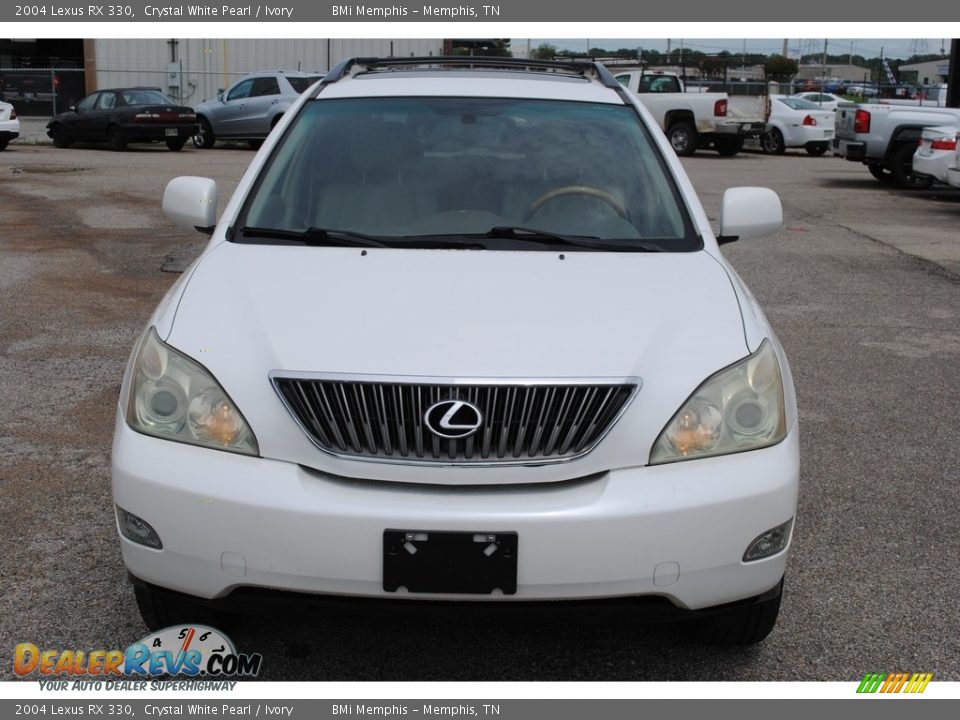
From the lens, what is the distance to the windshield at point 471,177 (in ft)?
12.6

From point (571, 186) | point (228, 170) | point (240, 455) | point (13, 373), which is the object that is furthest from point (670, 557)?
point (228, 170)

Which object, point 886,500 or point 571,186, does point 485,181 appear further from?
point 886,500

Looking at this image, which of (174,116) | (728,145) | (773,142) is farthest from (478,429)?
(773,142)

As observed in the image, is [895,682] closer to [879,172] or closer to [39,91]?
[879,172]

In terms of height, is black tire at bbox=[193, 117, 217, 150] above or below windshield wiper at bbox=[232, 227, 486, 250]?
below

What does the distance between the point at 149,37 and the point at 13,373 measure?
102 feet

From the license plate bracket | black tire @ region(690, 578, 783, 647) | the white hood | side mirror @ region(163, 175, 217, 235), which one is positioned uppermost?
side mirror @ region(163, 175, 217, 235)

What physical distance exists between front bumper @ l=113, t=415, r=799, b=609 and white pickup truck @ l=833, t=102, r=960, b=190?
16375mm

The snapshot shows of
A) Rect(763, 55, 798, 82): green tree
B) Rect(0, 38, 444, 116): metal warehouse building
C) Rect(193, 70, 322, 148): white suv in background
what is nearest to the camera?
Rect(193, 70, 322, 148): white suv in background

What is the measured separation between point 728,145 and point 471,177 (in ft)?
76.4

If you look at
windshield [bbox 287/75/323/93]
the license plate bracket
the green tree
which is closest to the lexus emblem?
the license plate bracket

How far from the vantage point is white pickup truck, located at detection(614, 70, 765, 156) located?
25.3 m

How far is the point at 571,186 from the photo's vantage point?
407 cm

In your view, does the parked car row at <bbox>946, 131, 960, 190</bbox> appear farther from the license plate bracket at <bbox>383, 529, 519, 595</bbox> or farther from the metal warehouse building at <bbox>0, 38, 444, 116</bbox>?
the metal warehouse building at <bbox>0, 38, 444, 116</bbox>
